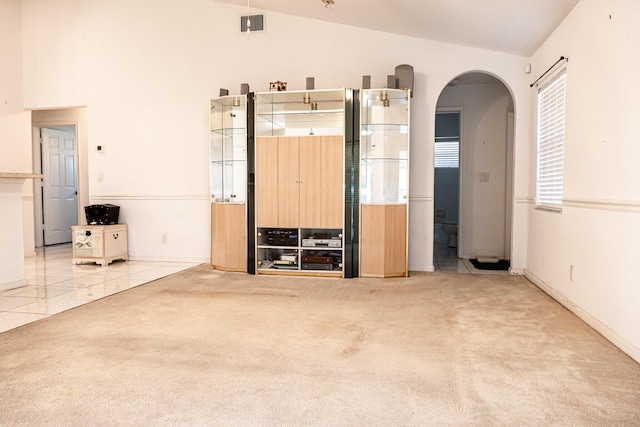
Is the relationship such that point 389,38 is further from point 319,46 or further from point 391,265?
point 391,265

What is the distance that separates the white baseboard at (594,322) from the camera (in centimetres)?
236

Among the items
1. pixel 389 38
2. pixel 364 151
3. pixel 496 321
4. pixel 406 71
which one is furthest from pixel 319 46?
pixel 496 321

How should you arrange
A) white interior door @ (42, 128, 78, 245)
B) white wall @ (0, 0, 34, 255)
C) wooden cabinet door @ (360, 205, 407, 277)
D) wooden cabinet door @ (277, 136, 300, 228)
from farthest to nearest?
white interior door @ (42, 128, 78, 245) → white wall @ (0, 0, 34, 255) → wooden cabinet door @ (277, 136, 300, 228) → wooden cabinet door @ (360, 205, 407, 277)

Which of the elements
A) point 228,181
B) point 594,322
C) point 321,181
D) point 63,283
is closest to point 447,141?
point 321,181

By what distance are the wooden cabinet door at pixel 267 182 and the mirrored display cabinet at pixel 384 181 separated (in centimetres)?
98

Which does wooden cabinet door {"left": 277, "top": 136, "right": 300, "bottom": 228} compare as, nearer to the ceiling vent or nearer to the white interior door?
the ceiling vent

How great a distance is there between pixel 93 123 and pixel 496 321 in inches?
222

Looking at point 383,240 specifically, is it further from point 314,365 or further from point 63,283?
point 63,283

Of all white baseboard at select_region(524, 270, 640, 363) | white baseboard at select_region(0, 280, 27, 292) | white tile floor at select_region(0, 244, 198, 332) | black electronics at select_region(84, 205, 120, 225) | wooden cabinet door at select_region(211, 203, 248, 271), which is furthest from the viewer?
black electronics at select_region(84, 205, 120, 225)

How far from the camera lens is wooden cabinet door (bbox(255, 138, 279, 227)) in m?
4.65

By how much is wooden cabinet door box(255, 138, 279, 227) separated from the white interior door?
4.67 m

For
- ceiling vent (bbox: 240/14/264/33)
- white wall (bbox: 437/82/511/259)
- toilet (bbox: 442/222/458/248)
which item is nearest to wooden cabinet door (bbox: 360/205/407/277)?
white wall (bbox: 437/82/511/259)

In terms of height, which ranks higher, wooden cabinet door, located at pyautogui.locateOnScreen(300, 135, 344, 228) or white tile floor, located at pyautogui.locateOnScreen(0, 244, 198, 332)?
wooden cabinet door, located at pyautogui.locateOnScreen(300, 135, 344, 228)

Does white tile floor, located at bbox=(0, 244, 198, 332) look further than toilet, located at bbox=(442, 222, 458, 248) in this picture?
No
